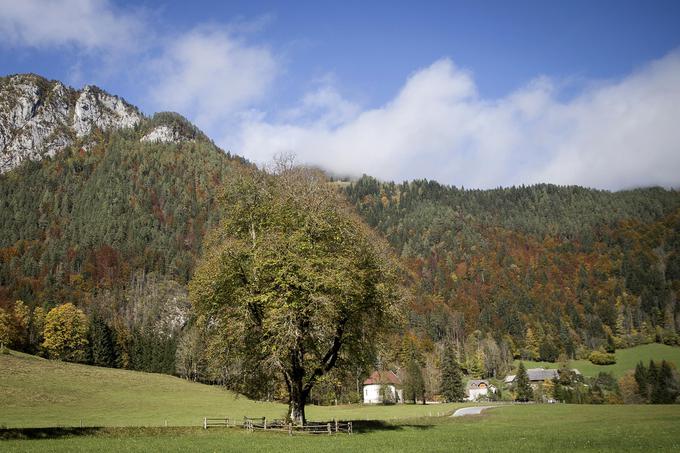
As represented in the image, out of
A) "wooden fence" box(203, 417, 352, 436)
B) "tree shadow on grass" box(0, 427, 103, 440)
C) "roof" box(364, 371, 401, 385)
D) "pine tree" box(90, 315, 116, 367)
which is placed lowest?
"roof" box(364, 371, 401, 385)

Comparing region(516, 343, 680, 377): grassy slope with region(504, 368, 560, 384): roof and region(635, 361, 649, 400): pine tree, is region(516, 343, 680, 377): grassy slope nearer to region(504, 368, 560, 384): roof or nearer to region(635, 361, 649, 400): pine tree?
region(504, 368, 560, 384): roof

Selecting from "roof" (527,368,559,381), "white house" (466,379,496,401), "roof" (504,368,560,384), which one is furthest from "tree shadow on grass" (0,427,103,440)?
"roof" (527,368,559,381)

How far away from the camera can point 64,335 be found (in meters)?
117

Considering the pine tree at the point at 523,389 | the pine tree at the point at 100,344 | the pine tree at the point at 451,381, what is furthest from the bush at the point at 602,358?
the pine tree at the point at 100,344

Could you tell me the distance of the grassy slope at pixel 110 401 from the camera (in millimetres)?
58219

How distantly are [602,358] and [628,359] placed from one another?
34.5ft

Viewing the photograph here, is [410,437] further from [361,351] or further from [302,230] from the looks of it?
[302,230]

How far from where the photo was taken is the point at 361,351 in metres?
39.4

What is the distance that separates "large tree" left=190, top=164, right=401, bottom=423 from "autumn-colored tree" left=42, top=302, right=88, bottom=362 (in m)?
93.3

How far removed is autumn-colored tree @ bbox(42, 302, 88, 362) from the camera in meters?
117

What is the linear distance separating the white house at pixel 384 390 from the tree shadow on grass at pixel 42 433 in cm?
7597

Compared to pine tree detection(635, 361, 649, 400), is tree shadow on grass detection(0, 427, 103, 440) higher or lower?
higher

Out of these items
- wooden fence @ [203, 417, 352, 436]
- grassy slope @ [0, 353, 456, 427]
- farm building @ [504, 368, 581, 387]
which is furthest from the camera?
farm building @ [504, 368, 581, 387]

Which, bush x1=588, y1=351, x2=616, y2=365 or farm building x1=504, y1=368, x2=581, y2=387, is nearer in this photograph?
farm building x1=504, y1=368, x2=581, y2=387
